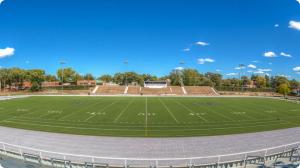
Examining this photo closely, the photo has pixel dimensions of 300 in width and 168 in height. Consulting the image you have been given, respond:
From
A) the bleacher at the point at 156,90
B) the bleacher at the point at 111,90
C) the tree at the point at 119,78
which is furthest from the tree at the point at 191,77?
the bleacher at the point at 111,90

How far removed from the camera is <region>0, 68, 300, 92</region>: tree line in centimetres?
8038

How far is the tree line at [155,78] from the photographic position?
80.4 meters

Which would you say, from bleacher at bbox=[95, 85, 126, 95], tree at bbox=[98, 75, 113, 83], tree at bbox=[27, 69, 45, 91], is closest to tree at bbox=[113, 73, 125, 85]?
tree at bbox=[98, 75, 113, 83]

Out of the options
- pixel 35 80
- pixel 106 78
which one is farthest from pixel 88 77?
pixel 35 80

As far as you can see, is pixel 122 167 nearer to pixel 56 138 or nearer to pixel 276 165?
pixel 276 165

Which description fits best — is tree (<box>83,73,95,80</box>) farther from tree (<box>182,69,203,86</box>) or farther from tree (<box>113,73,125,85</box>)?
tree (<box>182,69,203,86</box>)

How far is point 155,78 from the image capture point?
125 m

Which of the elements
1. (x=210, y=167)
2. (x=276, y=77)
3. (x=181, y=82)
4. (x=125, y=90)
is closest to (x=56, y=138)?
(x=210, y=167)

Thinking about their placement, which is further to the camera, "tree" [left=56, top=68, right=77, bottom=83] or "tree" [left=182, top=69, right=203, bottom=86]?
"tree" [left=182, top=69, right=203, bottom=86]

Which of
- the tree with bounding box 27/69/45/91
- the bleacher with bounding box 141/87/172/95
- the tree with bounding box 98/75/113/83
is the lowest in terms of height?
the bleacher with bounding box 141/87/172/95

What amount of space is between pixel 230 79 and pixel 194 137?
109180 mm

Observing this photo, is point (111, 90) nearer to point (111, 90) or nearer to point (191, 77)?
point (111, 90)

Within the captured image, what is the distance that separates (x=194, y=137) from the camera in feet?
50.6

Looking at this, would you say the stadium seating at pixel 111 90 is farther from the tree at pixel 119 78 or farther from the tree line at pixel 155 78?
the tree at pixel 119 78
